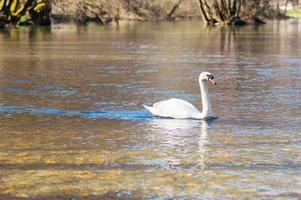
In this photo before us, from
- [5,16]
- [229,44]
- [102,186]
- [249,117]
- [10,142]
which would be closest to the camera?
[102,186]

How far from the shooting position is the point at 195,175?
32.1 feet

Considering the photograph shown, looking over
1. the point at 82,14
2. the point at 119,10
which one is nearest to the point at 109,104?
the point at 82,14

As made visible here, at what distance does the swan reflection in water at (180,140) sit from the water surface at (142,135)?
15mm

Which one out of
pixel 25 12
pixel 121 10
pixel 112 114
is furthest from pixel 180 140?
pixel 121 10

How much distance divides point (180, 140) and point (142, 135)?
0.81 meters

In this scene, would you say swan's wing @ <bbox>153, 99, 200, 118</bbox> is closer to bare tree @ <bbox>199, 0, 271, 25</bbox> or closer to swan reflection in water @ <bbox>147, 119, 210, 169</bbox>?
swan reflection in water @ <bbox>147, 119, 210, 169</bbox>

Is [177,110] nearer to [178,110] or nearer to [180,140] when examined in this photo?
[178,110]

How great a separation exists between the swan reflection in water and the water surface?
0.05 ft

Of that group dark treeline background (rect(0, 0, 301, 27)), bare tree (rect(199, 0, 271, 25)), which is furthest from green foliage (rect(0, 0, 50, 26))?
bare tree (rect(199, 0, 271, 25))

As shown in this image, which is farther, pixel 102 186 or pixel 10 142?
pixel 10 142

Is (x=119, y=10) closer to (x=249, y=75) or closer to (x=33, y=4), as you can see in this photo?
(x=33, y=4)

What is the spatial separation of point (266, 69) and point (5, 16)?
4654cm

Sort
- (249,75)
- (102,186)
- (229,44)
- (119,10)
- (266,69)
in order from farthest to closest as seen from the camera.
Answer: (119,10)
(229,44)
(266,69)
(249,75)
(102,186)

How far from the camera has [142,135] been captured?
12758 millimetres
